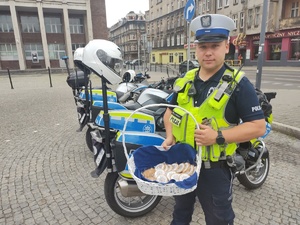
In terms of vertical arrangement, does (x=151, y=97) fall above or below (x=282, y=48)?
below

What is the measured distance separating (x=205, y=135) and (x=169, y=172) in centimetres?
45

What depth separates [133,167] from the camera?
67.9 inches

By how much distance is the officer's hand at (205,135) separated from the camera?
1447mm

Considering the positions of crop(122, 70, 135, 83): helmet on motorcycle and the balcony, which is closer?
crop(122, 70, 135, 83): helmet on motorcycle

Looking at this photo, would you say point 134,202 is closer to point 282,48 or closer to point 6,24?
point 282,48

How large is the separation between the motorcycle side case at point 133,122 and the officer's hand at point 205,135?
1218mm

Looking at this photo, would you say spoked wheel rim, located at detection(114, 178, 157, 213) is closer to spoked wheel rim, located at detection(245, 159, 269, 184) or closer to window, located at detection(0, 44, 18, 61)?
spoked wheel rim, located at detection(245, 159, 269, 184)

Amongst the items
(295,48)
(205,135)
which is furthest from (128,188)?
(295,48)

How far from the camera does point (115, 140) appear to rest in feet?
7.43

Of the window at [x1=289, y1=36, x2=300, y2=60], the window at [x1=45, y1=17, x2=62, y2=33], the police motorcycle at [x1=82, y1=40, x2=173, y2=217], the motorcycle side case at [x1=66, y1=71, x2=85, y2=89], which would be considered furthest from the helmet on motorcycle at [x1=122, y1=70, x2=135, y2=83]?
the window at [x1=45, y1=17, x2=62, y2=33]

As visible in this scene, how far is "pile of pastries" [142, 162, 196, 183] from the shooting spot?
1.63 meters

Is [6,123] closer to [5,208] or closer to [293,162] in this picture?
[5,208]

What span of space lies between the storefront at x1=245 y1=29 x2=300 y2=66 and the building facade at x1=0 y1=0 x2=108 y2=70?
24.5 metres

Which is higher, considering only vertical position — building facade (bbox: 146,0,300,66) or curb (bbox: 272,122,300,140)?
building facade (bbox: 146,0,300,66)
